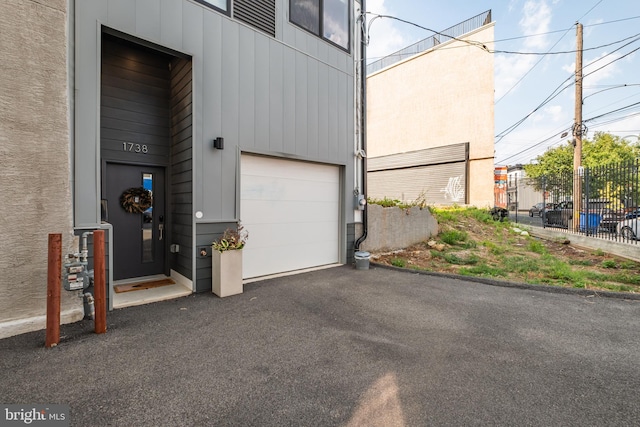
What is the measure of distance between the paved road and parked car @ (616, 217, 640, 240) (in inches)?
168

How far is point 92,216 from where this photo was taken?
10.8ft

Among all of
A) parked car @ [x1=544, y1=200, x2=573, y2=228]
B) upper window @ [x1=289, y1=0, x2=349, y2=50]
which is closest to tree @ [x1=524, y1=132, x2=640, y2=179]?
parked car @ [x1=544, y1=200, x2=573, y2=228]

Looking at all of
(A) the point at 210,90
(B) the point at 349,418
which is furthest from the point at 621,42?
(B) the point at 349,418

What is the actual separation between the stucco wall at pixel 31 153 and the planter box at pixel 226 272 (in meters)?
1.65

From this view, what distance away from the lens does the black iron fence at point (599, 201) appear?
6.55 meters

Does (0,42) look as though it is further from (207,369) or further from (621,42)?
(621,42)

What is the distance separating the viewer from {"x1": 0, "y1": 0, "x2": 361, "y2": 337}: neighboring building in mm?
2871

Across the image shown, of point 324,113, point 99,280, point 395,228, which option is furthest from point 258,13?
point 395,228

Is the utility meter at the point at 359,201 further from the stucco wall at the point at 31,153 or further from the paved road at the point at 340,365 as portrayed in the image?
the stucco wall at the point at 31,153

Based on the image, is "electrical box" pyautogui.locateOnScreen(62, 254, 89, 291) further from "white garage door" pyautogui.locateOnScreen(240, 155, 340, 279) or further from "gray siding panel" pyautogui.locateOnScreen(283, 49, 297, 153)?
"gray siding panel" pyautogui.locateOnScreen(283, 49, 297, 153)

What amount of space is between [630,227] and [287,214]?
812 centimetres

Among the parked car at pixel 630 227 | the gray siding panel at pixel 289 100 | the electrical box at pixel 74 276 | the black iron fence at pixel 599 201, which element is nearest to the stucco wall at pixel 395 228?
the gray siding panel at pixel 289 100

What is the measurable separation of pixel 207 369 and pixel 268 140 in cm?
372

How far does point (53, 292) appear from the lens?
2.59 metres
